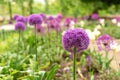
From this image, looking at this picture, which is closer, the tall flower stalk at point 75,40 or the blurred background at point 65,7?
the tall flower stalk at point 75,40

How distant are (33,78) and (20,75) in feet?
2.21

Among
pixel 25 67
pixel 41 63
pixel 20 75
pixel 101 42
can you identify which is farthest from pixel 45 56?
pixel 101 42

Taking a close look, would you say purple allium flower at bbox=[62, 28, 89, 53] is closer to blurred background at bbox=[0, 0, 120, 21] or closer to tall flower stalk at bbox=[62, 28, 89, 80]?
tall flower stalk at bbox=[62, 28, 89, 80]

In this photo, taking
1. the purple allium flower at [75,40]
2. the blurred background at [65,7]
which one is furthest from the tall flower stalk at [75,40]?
the blurred background at [65,7]

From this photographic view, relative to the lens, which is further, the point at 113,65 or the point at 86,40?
the point at 113,65

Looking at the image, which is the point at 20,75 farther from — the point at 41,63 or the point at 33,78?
the point at 41,63

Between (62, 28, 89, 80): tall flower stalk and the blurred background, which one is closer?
(62, 28, 89, 80): tall flower stalk

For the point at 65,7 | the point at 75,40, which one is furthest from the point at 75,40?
the point at 65,7

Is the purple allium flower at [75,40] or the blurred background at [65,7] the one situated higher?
the blurred background at [65,7]

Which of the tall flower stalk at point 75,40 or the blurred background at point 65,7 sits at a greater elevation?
the blurred background at point 65,7

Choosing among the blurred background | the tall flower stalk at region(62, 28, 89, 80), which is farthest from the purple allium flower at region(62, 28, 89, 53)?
the blurred background

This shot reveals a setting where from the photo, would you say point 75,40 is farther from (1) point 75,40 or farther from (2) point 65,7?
(2) point 65,7

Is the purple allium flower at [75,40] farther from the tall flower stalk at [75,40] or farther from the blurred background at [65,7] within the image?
the blurred background at [65,7]

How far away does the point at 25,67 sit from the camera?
510 cm
